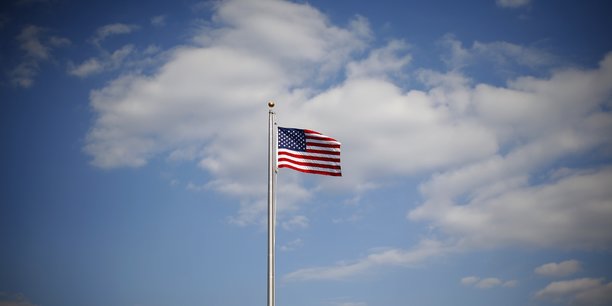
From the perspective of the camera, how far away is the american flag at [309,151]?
3228 cm

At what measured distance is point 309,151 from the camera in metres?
32.7

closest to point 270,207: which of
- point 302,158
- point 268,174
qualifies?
point 268,174

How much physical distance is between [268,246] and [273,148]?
5.34 metres

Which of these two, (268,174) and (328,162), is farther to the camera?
(328,162)

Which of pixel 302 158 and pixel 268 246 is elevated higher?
pixel 302 158

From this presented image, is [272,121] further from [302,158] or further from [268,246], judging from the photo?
[268,246]

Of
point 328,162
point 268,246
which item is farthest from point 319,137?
point 268,246

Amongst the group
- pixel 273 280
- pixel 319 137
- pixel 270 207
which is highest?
pixel 319 137

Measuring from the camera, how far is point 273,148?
31.7 metres

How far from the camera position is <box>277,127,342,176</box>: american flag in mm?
32281

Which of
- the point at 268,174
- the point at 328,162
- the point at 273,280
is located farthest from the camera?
the point at 328,162

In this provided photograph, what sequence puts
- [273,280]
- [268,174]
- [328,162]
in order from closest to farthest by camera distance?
[273,280] < [268,174] < [328,162]

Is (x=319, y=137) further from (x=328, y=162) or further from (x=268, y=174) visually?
(x=268, y=174)

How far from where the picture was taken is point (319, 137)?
108 feet
